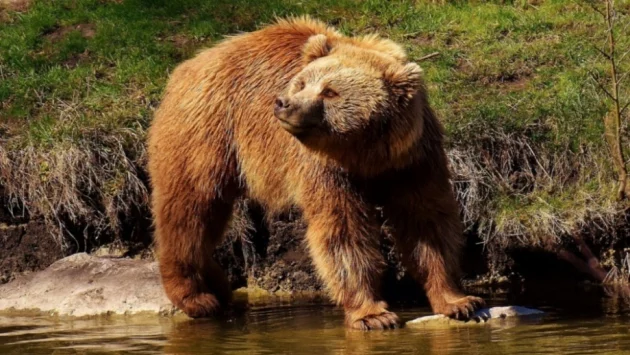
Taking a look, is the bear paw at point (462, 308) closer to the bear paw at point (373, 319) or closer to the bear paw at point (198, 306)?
the bear paw at point (373, 319)

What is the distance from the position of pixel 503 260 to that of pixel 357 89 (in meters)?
2.74

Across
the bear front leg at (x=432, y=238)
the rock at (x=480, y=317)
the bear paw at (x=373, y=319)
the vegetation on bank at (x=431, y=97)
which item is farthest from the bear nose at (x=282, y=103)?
the vegetation on bank at (x=431, y=97)

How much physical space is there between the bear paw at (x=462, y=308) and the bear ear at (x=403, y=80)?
1297 millimetres

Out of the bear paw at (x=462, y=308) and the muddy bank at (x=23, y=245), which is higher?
the muddy bank at (x=23, y=245)

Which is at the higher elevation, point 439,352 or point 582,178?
point 582,178

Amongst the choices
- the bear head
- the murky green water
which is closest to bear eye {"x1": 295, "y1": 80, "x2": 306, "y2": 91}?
the bear head

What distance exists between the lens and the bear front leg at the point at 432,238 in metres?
7.32

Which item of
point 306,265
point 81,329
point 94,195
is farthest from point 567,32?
point 81,329

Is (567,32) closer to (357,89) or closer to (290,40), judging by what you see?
(290,40)

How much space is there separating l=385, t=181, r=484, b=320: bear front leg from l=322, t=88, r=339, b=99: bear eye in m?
0.80

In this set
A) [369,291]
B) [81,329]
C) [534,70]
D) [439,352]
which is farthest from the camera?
[534,70]

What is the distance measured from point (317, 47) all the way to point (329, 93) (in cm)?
58

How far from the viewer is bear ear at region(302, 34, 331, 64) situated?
24.6ft

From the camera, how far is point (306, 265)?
927cm
